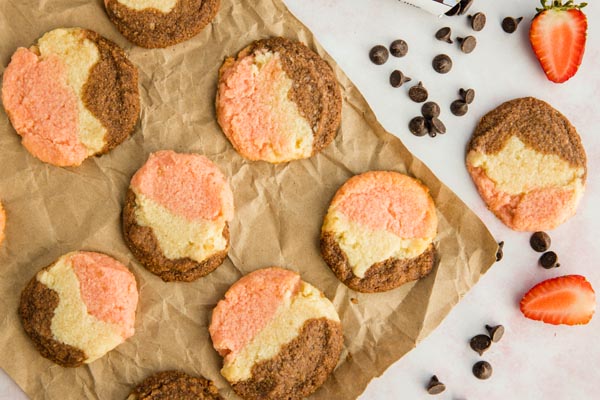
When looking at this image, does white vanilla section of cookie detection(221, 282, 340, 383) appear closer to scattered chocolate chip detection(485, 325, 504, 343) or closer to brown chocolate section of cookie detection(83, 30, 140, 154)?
scattered chocolate chip detection(485, 325, 504, 343)

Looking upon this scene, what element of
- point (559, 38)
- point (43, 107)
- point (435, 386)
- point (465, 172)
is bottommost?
point (435, 386)

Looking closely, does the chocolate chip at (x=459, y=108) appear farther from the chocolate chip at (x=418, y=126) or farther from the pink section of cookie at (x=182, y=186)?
the pink section of cookie at (x=182, y=186)

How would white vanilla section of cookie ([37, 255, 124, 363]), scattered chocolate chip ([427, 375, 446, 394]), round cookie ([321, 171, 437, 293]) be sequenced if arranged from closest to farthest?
white vanilla section of cookie ([37, 255, 124, 363]) → round cookie ([321, 171, 437, 293]) → scattered chocolate chip ([427, 375, 446, 394])

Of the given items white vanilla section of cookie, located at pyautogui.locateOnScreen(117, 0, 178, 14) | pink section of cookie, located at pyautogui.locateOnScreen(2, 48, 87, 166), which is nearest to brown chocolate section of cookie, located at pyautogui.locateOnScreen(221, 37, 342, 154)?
white vanilla section of cookie, located at pyautogui.locateOnScreen(117, 0, 178, 14)

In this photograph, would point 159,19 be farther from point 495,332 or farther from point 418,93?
point 495,332

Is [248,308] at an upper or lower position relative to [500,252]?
lower

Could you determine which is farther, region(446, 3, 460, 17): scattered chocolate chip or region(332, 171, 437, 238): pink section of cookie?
region(446, 3, 460, 17): scattered chocolate chip

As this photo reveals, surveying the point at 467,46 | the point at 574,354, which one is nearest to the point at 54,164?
the point at 467,46

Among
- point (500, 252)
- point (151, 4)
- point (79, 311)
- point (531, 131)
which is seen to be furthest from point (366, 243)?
point (151, 4)
